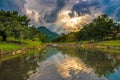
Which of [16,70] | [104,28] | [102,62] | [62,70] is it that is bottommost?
[62,70]

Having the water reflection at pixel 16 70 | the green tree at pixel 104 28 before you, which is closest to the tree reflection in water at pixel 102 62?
the water reflection at pixel 16 70

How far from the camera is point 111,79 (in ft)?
93.4

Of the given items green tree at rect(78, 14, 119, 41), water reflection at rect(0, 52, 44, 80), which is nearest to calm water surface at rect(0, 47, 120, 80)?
water reflection at rect(0, 52, 44, 80)

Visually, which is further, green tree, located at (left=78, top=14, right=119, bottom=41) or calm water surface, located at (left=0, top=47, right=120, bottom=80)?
green tree, located at (left=78, top=14, right=119, bottom=41)

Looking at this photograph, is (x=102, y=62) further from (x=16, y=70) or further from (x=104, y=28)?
(x=104, y=28)

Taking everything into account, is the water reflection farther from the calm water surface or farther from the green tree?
the green tree

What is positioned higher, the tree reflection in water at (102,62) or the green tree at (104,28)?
the green tree at (104,28)

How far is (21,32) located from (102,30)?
72626mm

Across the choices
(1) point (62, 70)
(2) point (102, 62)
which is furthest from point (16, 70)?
(2) point (102, 62)

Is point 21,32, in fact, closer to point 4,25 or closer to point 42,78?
point 4,25

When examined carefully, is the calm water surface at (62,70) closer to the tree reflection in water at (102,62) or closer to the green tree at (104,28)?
the tree reflection in water at (102,62)

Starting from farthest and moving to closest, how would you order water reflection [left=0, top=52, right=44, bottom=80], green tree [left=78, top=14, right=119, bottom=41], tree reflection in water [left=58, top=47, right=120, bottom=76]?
1. green tree [left=78, top=14, right=119, bottom=41]
2. tree reflection in water [left=58, top=47, right=120, bottom=76]
3. water reflection [left=0, top=52, right=44, bottom=80]

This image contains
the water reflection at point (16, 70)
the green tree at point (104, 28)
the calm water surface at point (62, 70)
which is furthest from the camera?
the green tree at point (104, 28)

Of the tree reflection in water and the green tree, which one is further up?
the green tree
